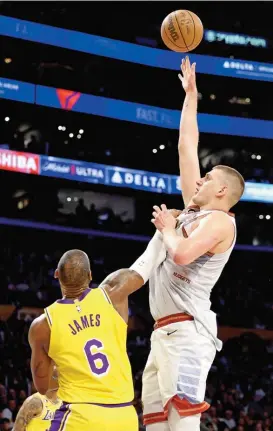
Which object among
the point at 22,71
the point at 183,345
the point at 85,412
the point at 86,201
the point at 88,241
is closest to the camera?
the point at 85,412

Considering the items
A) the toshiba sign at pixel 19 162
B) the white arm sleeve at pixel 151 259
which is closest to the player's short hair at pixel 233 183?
the white arm sleeve at pixel 151 259

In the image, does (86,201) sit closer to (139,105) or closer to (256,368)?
(139,105)

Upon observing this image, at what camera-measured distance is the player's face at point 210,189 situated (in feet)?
16.8

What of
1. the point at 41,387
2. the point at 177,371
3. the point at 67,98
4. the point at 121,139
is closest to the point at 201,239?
the point at 177,371

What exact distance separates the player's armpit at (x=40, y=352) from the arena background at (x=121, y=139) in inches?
658

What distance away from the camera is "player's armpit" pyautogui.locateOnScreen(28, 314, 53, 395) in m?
4.40

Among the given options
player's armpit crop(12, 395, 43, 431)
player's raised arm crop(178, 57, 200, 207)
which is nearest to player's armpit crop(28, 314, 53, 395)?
player's armpit crop(12, 395, 43, 431)

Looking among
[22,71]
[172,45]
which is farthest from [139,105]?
[172,45]

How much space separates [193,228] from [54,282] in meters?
17.7

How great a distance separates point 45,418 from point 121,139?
28011mm

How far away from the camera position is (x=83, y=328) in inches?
174

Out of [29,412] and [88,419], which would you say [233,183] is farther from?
[29,412]

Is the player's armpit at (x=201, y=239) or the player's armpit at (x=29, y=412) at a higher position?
the player's armpit at (x=201, y=239)

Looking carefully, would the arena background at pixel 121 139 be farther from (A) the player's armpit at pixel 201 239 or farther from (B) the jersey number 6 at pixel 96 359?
(B) the jersey number 6 at pixel 96 359
